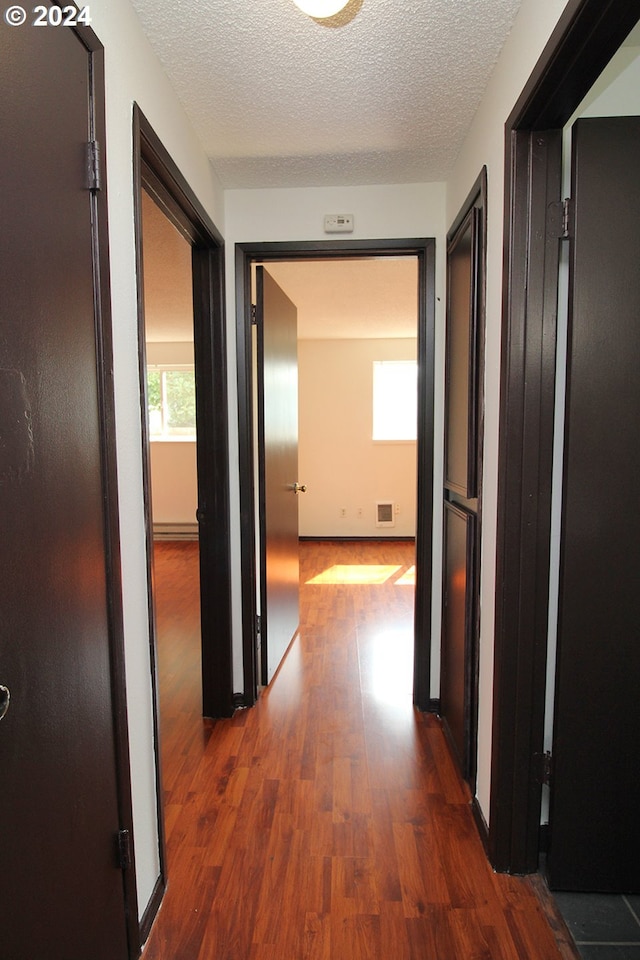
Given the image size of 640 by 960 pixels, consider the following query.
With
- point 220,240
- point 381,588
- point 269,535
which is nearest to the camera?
point 220,240

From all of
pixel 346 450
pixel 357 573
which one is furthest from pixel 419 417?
pixel 346 450

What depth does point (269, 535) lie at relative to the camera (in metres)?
2.80

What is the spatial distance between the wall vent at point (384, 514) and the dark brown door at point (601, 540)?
484cm

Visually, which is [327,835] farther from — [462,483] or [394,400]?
[394,400]

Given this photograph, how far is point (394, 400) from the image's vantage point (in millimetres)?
6297

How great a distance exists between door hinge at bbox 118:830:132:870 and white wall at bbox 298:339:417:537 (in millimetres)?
5120

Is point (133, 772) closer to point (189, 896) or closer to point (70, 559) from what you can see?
point (189, 896)

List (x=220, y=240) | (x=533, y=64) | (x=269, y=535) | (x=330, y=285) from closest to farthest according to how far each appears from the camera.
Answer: (x=533, y=64) < (x=220, y=240) < (x=269, y=535) < (x=330, y=285)

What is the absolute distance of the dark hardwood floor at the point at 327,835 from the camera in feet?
4.56

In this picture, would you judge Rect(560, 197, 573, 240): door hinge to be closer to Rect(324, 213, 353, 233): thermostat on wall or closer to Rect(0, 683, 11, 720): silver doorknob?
Rect(324, 213, 353, 233): thermostat on wall

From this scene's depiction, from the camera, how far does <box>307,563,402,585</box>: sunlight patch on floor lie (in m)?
4.79

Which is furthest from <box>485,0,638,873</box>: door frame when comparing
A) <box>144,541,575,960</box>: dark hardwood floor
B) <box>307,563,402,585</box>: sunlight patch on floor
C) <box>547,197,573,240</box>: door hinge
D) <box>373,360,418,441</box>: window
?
Result: <box>373,360,418,441</box>: window

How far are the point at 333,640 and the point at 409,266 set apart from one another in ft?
7.97

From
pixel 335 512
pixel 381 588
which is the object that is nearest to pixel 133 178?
pixel 381 588
